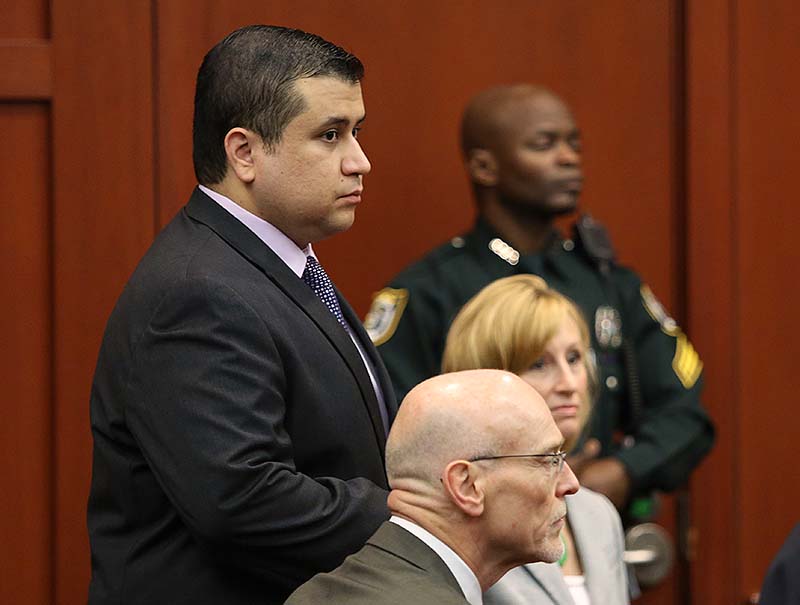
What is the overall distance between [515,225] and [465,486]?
5.02ft

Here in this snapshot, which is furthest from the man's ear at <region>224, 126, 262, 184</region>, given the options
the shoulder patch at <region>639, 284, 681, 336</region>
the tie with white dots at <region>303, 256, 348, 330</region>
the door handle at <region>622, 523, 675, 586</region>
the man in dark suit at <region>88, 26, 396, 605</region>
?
the door handle at <region>622, 523, 675, 586</region>

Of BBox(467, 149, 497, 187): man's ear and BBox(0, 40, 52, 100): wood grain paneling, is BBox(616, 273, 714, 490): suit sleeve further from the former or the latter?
BBox(0, 40, 52, 100): wood grain paneling

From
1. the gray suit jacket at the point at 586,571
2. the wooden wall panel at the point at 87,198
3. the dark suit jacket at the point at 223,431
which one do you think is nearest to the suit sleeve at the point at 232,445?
the dark suit jacket at the point at 223,431

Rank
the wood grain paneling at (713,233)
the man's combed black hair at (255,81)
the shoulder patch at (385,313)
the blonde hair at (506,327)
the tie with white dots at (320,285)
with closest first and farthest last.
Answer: the man's combed black hair at (255,81)
the tie with white dots at (320,285)
the blonde hair at (506,327)
the shoulder patch at (385,313)
the wood grain paneling at (713,233)

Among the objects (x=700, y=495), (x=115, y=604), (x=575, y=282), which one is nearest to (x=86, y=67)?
(x=575, y=282)

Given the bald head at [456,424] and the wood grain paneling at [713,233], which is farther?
the wood grain paneling at [713,233]

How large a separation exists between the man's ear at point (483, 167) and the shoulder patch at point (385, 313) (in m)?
0.30

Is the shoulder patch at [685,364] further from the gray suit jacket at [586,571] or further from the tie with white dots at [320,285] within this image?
the tie with white dots at [320,285]

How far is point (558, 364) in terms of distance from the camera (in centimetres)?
272

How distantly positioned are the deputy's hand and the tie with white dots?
103cm

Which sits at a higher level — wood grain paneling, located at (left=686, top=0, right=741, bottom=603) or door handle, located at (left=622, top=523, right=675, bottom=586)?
wood grain paneling, located at (left=686, top=0, right=741, bottom=603)

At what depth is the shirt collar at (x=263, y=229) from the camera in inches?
86.8

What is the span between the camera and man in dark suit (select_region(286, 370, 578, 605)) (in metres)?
1.89

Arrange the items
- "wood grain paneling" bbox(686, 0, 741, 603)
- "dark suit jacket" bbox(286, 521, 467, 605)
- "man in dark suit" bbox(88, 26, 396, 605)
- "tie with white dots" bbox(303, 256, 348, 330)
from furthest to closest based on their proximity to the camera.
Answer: "wood grain paneling" bbox(686, 0, 741, 603) < "tie with white dots" bbox(303, 256, 348, 330) < "man in dark suit" bbox(88, 26, 396, 605) < "dark suit jacket" bbox(286, 521, 467, 605)
